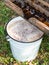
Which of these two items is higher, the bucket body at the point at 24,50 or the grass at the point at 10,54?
the bucket body at the point at 24,50

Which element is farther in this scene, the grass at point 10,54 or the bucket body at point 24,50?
the grass at point 10,54

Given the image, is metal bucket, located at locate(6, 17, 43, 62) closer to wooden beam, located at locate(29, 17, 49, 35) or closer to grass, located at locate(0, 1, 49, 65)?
grass, located at locate(0, 1, 49, 65)

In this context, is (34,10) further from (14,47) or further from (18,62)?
(18,62)

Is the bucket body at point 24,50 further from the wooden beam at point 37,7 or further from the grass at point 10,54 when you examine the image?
the wooden beam at point 37,7

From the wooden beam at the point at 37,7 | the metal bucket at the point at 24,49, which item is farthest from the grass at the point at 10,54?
the wooden beam at the point at 37,7

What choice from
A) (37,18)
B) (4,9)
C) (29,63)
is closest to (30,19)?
(37,18)

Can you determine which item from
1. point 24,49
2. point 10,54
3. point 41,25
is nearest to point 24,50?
point 24,49

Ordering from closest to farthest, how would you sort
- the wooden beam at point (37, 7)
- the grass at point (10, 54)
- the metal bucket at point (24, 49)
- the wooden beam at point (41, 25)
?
the wooden beam at point (41, 25), the wooden beam at point (37, 7), the metal bucket at point (24, 49), the grass at point (10, 54)
